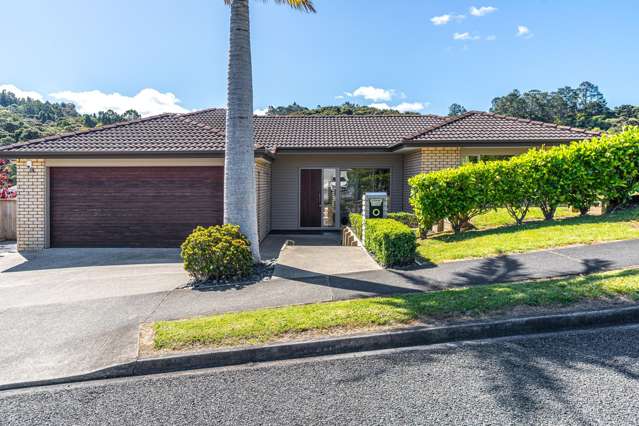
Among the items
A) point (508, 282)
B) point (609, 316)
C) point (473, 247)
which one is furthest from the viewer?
point (473, 247)

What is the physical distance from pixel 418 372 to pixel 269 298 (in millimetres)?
3094

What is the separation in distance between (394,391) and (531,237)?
21.7ft

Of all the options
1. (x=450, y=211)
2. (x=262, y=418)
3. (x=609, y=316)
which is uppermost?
(x=450, y=211)

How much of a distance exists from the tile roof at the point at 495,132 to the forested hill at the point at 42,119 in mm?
28420

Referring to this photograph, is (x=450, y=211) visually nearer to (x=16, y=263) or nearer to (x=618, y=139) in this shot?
(x=618, y=139)

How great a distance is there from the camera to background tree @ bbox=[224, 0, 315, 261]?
856 cm

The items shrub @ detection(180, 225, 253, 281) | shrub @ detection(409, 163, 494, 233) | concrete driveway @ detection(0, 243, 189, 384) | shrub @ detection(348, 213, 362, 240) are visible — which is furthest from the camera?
shrub @ detection(348, 213, 362, 240)

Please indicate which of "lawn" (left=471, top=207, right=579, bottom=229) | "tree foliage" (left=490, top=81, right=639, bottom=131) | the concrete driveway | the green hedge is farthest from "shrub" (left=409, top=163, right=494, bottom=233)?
"tree foliage" (left=490, top=81, right=639, bottom=131)

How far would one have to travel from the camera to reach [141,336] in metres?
5.23

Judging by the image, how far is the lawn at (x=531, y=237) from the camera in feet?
27.7

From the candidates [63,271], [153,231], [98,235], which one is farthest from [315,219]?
[63,271]

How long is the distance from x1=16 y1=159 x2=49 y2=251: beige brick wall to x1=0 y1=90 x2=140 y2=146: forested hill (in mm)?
22345

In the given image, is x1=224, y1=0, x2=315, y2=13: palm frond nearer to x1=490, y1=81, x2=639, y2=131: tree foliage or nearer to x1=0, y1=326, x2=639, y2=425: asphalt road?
x1=0, y1=326, x2=639, y2=425: asphalt road

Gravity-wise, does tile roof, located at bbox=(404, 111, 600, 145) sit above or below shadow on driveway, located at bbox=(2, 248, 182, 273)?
above
